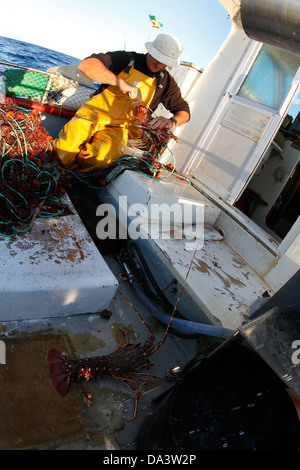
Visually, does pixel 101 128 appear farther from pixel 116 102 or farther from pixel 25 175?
pixel 25 175

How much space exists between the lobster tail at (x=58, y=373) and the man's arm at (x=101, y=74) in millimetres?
3106

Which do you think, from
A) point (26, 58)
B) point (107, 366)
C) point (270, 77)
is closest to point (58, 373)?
point (107, 366)

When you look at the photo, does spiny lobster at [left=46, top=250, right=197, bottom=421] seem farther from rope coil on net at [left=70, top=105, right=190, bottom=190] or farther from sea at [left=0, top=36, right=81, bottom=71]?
sea at [left=0, top=36, right=81, bottom=71]

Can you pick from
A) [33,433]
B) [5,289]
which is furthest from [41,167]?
[33,433]

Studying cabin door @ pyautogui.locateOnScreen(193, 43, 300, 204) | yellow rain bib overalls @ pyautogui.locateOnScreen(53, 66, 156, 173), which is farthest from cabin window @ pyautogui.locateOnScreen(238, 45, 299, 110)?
yellow rain bib overalls @ pyautogui.locateOnScreen(53, 66, 156, 173)

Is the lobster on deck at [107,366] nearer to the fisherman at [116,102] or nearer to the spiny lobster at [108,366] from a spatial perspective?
the spiny lobster at [108,366]

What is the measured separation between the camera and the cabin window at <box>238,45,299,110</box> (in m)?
4.38

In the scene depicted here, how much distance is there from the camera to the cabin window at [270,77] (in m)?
4.38

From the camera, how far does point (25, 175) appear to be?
308cm

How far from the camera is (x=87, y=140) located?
14.2 ft

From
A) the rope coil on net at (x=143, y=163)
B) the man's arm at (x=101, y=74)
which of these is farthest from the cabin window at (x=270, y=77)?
the man's arm at (x=101, y=74)

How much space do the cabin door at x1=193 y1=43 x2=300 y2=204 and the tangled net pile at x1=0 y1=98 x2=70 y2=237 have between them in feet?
8.41
